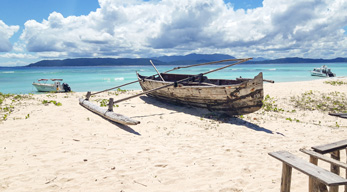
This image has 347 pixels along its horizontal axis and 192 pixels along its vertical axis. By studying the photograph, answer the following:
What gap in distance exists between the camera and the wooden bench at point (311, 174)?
2.28 meters

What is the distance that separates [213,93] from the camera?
29.3 ft

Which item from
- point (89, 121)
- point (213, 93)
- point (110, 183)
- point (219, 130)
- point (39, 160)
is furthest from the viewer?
point (213, 93)

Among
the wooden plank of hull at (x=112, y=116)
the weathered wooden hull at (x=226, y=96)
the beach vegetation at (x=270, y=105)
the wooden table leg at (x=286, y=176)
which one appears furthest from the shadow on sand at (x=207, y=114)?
the wooden table leg at (x=286, y=176)

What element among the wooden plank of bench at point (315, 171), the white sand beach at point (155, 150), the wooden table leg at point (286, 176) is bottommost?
the white sand beach at point (155, 150)

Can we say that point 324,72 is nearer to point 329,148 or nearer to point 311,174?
point 329,148

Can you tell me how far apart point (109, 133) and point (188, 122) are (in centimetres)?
297

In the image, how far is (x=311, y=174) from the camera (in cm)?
242

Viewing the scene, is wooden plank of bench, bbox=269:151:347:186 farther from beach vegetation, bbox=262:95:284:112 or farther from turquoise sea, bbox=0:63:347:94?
turquoise sea, bbox=0:63:347:94

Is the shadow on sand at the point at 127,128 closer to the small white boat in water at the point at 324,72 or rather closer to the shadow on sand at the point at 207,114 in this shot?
the shadow on sand at the point at 207,114

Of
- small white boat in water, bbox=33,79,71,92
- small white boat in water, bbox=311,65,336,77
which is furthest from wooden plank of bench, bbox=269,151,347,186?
small white boat in water, bbox=311,65,336,77

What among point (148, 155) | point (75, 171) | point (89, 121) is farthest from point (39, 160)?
point (89, 121)

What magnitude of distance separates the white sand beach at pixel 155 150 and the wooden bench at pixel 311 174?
2.54ft

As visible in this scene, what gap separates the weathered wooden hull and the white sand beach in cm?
49

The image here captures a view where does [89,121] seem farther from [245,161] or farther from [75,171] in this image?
[245,161]
